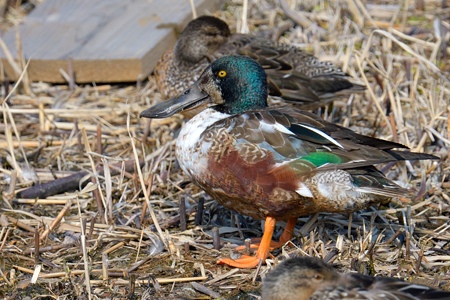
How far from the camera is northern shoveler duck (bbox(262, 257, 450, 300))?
9.77 feet

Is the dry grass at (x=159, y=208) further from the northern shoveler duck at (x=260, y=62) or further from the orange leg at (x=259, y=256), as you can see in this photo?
the northern shoveler duck at (x=260, y=62)

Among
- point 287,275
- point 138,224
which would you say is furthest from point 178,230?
point 287,275

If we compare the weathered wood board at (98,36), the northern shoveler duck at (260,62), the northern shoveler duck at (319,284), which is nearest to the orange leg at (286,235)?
the northern shoveler duck at (319,284)

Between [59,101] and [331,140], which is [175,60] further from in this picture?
[331,140]

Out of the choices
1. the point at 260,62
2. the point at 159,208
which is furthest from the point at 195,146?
the point at 260,62

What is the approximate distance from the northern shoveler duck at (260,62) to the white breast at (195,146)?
1206mm

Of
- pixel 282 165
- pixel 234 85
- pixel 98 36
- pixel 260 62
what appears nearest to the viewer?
pixel 282 165

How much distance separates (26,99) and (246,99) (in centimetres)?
235

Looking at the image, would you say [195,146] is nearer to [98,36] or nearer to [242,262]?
[242,262]

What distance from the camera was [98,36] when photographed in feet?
21.4

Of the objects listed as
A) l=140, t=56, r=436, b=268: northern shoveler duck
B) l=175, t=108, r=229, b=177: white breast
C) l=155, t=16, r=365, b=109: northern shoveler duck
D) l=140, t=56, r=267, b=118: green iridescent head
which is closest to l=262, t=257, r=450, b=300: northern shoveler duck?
l=140, t=56, r=436, b=268: northern shoveler duck

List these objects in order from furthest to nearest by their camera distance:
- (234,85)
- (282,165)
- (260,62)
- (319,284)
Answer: (260,62)
(234,85)
(282,165)
(319,284)

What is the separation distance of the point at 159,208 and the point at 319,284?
5.77 feet

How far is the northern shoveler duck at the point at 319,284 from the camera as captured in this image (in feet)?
9.77
